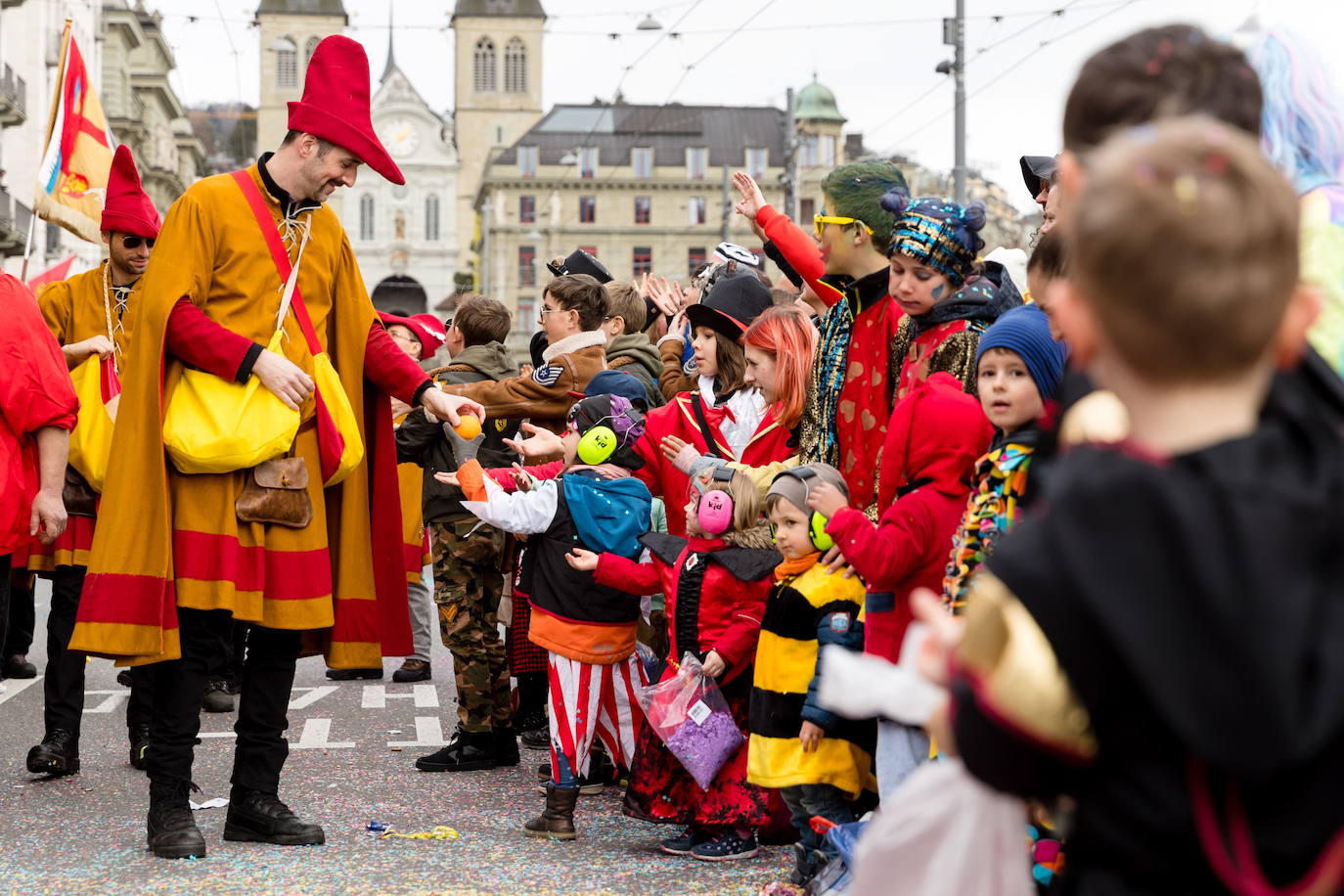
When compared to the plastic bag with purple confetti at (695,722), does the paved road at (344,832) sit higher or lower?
lower

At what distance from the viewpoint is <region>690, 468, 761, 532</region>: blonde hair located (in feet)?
17.4

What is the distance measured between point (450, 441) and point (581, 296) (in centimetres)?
123

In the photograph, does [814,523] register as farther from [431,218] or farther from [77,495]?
[431,218]

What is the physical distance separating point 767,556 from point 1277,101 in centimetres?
278

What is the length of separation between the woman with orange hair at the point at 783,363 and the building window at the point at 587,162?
8716 cm

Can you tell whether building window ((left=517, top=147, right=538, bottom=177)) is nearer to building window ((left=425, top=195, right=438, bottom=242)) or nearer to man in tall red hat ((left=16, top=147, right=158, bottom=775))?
building window ((left=425, top=195, right=438, bottom=242))

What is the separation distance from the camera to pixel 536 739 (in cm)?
744

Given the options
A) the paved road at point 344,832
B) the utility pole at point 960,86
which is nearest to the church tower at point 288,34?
the utility pole at point 960,86

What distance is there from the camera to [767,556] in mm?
5266

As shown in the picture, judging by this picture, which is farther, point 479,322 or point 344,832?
point 479,322

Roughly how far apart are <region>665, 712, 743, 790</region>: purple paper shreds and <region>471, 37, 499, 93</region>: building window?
374 feet

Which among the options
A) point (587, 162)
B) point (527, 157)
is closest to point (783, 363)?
point (587, 162)

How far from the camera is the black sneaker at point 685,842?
5.33 meters

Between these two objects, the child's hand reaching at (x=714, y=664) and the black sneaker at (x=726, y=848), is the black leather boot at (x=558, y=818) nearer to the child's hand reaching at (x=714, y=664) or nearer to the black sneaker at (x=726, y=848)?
the black sneaker at (x=726, y=848)
